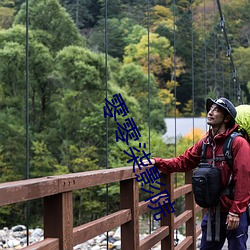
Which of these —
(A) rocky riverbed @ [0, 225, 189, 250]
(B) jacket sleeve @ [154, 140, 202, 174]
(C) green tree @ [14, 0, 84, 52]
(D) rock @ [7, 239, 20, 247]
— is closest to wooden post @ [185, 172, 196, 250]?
(B) jacket sleeve @ [154, 140, 202, 174]

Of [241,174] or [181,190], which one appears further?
[181,190]

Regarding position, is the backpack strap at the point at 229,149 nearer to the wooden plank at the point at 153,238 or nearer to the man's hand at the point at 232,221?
the man's hand at the point at 232,221

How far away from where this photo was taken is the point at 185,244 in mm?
2955

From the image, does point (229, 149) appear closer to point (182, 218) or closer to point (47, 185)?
point (47, 185)

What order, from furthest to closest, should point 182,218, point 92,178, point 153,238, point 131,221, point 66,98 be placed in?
point 66,98 < point 182,218 < point 153,238 < point 131,221 < point 92,178

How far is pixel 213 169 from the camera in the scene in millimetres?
1894

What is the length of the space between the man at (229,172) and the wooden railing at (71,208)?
0.79ft

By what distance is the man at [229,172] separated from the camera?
1.87 metres

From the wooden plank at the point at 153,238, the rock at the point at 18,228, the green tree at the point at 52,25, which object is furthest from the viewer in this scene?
the green tree at the point at 52,25

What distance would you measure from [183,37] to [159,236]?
17781mm

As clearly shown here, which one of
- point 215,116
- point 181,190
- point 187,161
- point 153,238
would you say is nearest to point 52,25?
point 181,190

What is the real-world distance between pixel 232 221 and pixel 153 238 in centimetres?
48

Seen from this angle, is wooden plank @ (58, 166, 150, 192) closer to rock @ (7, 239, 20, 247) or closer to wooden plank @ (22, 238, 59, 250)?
wooden plank @ (22, 238, 59, 250)

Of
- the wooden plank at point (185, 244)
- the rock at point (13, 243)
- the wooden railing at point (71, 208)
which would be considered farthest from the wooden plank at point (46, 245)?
the rock at point (13, 243)
